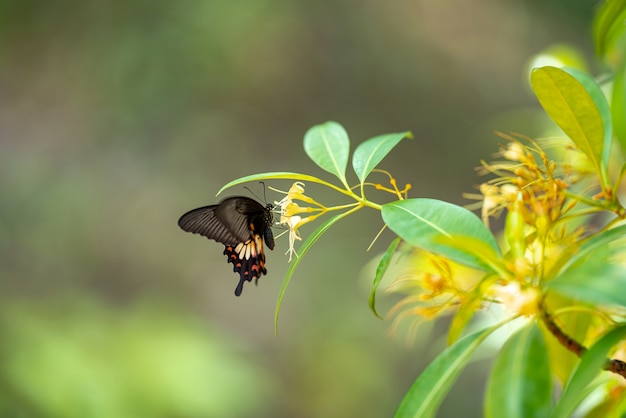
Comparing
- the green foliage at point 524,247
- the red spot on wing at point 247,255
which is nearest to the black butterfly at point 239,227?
the red spot on wing at point 247,255

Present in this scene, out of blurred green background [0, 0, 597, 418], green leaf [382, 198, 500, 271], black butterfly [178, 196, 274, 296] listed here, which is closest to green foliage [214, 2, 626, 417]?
green leaf [382, 198, 500, 271]

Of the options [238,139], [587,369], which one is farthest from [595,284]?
[238,139]

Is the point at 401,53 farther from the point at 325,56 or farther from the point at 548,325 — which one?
the point at 548,325

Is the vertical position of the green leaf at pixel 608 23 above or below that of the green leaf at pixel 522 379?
above

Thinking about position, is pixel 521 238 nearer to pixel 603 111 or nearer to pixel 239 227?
pixel 603 111

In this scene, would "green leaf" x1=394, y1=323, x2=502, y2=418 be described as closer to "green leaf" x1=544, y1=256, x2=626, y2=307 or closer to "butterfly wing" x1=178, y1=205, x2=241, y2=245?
"green leaf" x1=544, y1=256, x2=626, y2=307

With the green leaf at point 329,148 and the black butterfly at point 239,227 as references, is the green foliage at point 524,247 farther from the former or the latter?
the black butterfly at point 239,227

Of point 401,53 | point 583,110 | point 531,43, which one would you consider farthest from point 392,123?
point 583,110
